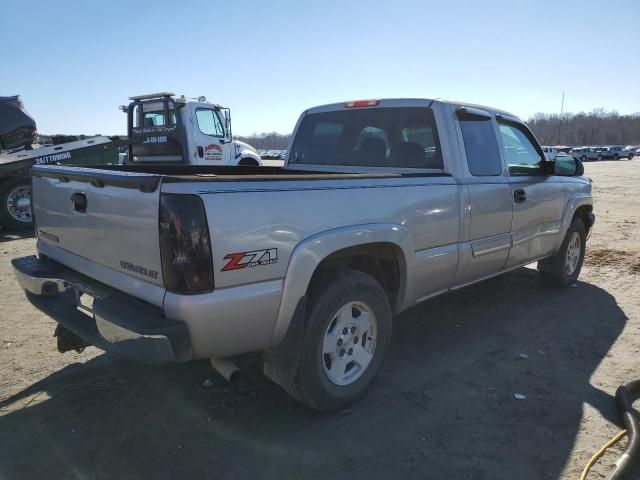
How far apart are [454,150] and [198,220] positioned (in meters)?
2.33

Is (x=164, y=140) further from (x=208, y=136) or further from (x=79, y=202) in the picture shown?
(x=79, y=202)

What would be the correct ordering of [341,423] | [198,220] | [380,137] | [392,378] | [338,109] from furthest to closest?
[338,109]
[380,137]
[392,378]
[341,423]
[198,220]

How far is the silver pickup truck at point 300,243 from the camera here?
7.30 feet

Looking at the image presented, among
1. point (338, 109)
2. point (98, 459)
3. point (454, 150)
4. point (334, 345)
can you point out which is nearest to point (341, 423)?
point (334, 345)

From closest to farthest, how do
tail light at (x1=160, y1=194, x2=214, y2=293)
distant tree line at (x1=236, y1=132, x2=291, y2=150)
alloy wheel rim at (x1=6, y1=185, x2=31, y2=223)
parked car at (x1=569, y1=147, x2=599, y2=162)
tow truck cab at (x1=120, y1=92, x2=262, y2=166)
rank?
tail light at (x1=160, y1=194, x2=214, y2=293)
alloy wheel rim at (x1=6, y1=185, x2=31, y2=223)
tow truck cab at (x1=120, y1=92, x2=262, y2=166)
parked car at (x1=569, y1=147, x2=599, y2=162)
distant tree line at (x1=236, y1=132, x2=291, y2=150)

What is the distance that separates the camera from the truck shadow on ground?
98.4 inches

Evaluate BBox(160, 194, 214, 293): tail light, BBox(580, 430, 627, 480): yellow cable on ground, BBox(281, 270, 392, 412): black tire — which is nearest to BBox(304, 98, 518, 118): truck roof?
BBox(281, 270, 392, 412): black tire

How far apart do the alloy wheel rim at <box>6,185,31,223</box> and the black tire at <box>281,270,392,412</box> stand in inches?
337

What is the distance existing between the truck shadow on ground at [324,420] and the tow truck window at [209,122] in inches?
335

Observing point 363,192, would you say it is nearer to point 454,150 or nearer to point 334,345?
point 334,345

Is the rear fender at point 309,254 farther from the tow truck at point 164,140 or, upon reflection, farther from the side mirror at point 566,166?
the tow truck at point 164,140

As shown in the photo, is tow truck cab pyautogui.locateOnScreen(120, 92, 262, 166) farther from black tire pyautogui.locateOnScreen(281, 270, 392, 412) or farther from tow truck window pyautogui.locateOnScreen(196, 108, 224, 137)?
black tire pyautogui.locateOnScreen(281, 270, 392, 412)

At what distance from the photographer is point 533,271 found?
640cm

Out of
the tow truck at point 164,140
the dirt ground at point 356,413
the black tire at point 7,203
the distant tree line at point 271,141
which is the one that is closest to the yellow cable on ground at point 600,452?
the dirt ground at point 356,413
